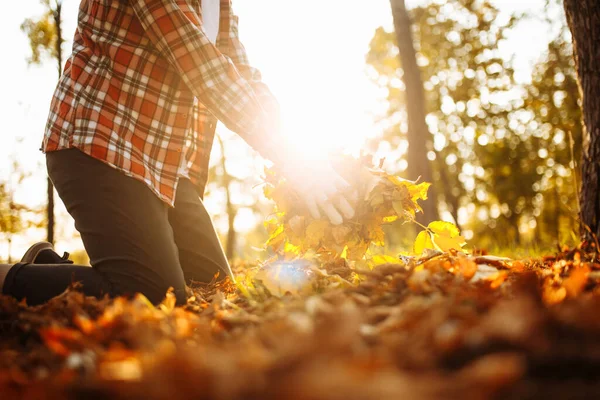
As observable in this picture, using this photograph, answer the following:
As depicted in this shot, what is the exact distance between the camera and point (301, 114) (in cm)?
224

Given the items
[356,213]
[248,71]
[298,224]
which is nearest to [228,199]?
[248,71]

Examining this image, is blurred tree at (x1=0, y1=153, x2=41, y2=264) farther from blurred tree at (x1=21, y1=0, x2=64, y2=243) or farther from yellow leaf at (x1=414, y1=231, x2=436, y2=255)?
yellow leaf at (x1=414, y1=231, x2=436, y2=255)

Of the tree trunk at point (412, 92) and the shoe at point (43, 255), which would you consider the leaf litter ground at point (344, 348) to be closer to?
the shoe at point (43, 255)

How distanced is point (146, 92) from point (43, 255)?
1071 millimetres

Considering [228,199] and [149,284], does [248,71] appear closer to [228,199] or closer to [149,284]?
[149,284]

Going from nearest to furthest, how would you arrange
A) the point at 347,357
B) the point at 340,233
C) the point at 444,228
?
the point at 347,357 < the point at 340,233 < the point at 444,228

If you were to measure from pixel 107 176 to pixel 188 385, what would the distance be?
1652 mm

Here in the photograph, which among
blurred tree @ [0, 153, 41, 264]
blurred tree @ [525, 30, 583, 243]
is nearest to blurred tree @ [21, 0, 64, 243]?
blurred tree @ [0, 153, 41, 264]

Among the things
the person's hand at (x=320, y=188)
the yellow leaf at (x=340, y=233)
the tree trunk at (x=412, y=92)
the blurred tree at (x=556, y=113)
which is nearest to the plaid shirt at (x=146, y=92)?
the person's hand at (x=320, y=188)

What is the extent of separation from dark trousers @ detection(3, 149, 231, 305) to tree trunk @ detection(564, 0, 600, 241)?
2.73m

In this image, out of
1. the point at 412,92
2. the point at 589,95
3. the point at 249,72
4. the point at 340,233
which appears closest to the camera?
the point at 340,233

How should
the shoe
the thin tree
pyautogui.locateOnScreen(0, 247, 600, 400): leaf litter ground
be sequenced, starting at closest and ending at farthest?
pyautogui.locateOnScreen(0, 247, 600, 400): leaf litter ground → the shoe → the thin tree

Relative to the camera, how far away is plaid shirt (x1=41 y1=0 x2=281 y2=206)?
2.04 meters

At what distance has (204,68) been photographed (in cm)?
204
